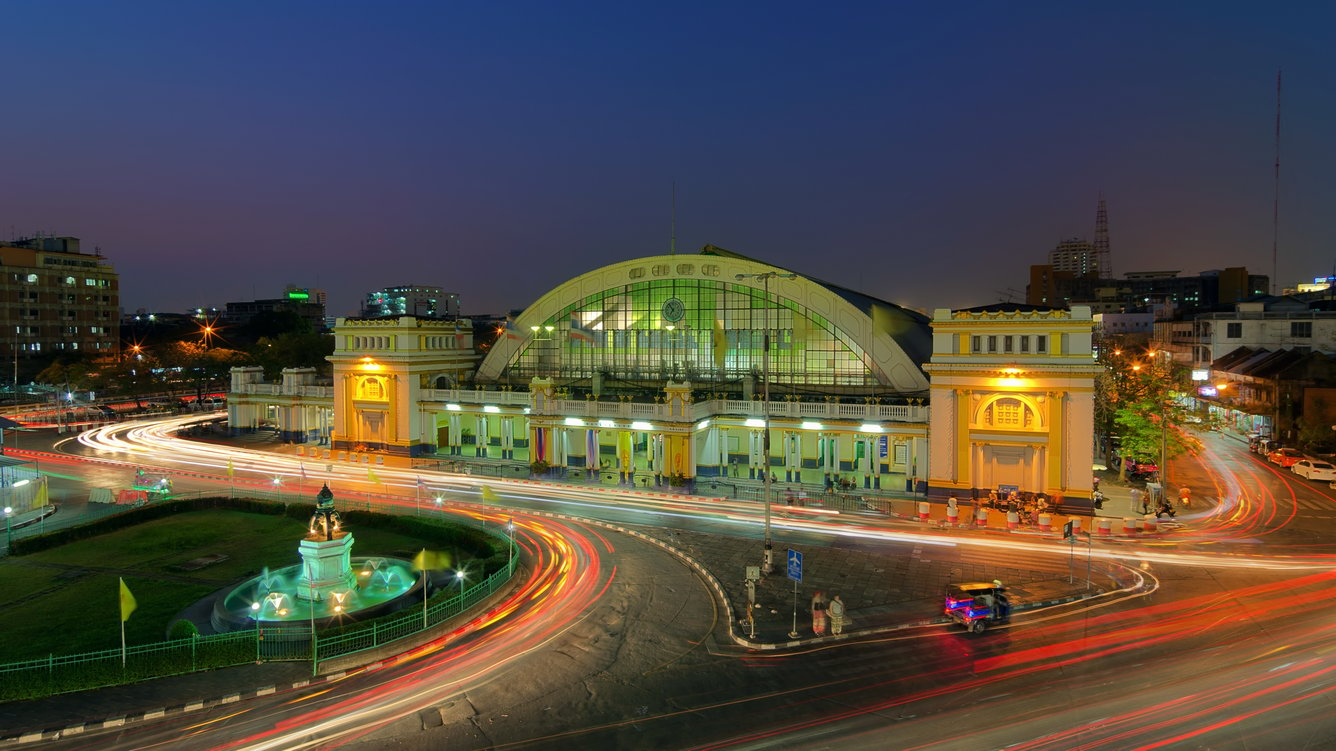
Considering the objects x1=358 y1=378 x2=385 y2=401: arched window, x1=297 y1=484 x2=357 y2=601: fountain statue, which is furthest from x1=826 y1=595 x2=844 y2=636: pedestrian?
x1=358 y1=378 x2=385 y2=401: arched window

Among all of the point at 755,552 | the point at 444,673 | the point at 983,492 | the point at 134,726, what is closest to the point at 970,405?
the point at 983,492

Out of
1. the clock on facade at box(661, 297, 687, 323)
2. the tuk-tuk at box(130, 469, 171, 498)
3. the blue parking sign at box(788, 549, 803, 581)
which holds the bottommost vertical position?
the tuk-tuk at box(130, 469, 171, 498)

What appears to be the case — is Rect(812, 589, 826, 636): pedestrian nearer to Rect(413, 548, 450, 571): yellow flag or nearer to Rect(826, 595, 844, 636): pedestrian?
Rect(826, 595, 844, 636): pedestrian

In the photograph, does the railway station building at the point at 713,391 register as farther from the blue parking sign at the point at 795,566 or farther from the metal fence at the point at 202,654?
the metal fence at the point at 202,654

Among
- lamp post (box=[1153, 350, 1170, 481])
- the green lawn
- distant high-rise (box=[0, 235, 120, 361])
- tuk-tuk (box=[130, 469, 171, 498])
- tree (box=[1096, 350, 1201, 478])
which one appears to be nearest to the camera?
the green lawn

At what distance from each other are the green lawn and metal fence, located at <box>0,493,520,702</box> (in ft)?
8.79

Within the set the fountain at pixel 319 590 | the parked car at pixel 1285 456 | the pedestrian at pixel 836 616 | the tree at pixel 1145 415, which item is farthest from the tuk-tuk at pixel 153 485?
the parked car at pixel 1285 456

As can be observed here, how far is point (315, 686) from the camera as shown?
64.5 feet

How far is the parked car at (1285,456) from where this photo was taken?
52.7 m

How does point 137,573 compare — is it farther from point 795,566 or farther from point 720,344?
point 720,344

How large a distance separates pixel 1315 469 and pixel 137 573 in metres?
67.0

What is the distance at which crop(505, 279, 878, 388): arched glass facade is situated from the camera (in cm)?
5394

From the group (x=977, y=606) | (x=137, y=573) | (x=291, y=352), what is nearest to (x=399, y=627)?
(x=137, y=573)

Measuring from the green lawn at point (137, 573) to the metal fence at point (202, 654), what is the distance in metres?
2.68
